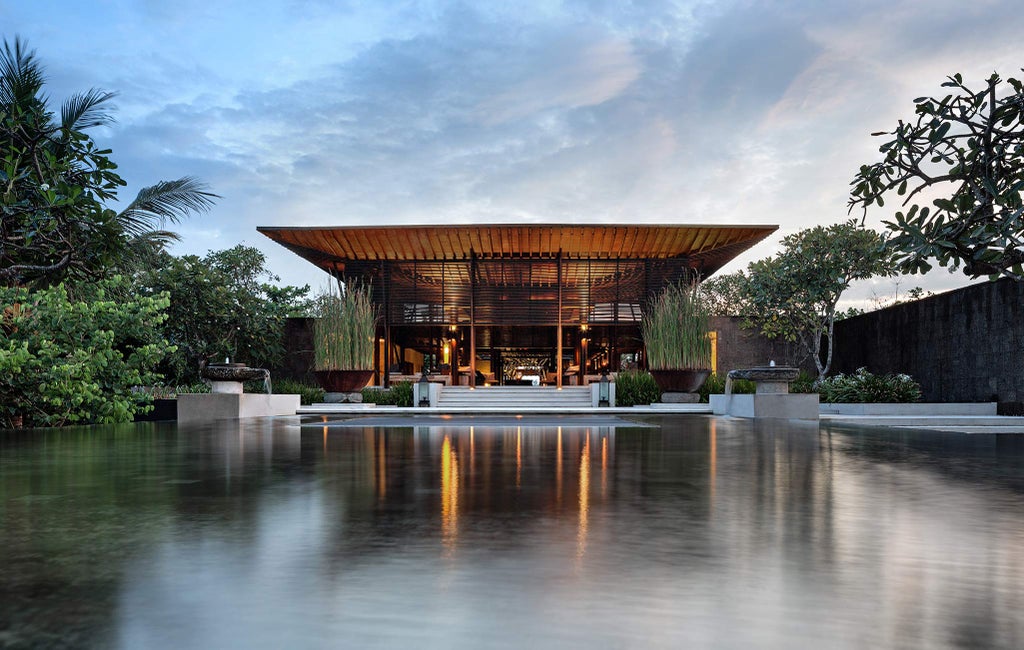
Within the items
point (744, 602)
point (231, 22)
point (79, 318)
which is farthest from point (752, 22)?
point (744, 602)

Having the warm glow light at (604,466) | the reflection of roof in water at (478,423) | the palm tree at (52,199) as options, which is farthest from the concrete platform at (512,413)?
the warm glow light at (604,466)

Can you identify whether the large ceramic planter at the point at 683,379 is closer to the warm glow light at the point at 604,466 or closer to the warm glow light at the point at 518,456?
the warm glow light at the point at 518,456

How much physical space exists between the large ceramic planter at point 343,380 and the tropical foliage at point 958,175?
40.5 feet

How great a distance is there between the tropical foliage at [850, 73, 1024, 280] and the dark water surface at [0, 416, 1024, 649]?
2.29 m

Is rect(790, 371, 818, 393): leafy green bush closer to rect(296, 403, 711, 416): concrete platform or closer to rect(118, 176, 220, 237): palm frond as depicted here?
rect(296, 403, 711, 416): concrete platform

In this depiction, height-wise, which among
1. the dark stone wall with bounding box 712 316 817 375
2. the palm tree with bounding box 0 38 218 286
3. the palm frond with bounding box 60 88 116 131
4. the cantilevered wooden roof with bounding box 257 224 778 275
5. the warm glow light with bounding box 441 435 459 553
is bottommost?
the warm glow light with bounding box 441 435 459 553

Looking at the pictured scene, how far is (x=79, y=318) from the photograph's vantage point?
10180 mm

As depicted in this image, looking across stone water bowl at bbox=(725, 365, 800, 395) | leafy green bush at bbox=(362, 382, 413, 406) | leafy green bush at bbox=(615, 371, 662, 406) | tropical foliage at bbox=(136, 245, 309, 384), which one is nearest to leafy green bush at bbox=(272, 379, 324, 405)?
leafy green bush at bbox=(362, 382, 413, 406)

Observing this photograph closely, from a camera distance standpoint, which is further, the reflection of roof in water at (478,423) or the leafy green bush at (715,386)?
the leafy green bush at (715,386)

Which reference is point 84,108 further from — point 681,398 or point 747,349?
point 747,349

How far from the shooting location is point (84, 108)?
35.8 ft

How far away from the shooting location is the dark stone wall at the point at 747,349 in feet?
72.4

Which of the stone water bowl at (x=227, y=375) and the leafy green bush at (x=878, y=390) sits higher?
the stone water bowl at (x=227, y=375)

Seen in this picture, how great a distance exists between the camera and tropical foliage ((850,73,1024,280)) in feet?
20.3
